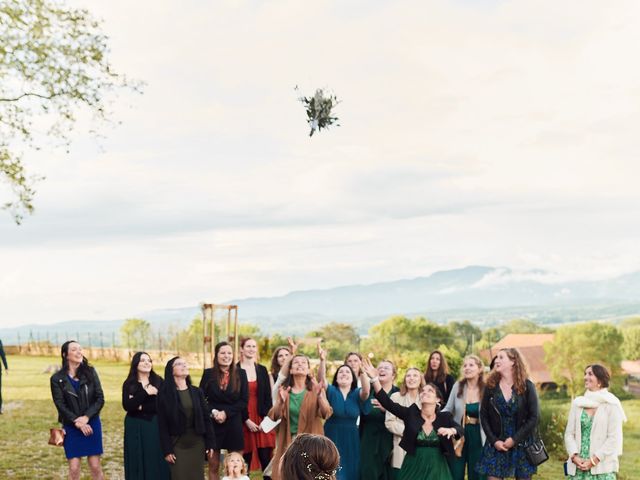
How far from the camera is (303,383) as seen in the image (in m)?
8.74

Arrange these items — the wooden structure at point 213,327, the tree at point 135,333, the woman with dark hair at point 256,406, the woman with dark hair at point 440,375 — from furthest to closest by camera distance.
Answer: the tree at point 135,333
the wooden structure at point 213,327
the woman with dark hair at point 256,406
the woman with dark hair at point 440,375

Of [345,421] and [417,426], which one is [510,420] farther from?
[345,421]

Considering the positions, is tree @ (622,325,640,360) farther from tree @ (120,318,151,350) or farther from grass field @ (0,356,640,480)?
tree @ (120,318,151,350)

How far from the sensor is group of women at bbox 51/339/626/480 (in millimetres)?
7797

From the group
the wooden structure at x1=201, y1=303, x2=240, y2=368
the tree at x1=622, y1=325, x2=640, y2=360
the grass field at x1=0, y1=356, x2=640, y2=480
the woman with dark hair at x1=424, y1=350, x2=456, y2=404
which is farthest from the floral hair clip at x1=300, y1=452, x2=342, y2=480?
the tree at x1=622, y1=325, x2=640, y2=360

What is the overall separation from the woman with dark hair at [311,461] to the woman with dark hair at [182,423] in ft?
16.5

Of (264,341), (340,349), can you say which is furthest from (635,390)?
(264,341)

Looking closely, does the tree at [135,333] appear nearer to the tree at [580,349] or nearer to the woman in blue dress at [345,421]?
the tree at [580,349]

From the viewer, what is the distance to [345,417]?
28.4ft

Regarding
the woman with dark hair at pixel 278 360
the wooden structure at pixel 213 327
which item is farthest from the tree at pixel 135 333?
the woman with dark hair at pixel 278 360

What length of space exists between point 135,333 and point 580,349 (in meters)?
28.0

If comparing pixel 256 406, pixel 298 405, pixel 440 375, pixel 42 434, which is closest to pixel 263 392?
pixel 256 406

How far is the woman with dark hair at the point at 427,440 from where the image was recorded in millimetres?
7746

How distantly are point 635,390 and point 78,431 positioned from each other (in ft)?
119
